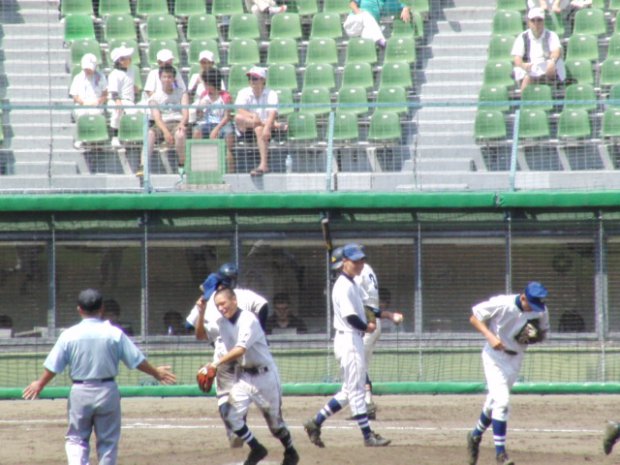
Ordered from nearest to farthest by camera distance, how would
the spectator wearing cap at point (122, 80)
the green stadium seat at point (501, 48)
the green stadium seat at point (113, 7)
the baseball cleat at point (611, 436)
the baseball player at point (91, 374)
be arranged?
the baseball player at point (91, 374) < the baseball cleat at point (611, 436) < the spectator wearing cap at point (122, 80) < the green stadium seat at point (501, 48) < the green stadium seat at point (113, 7)

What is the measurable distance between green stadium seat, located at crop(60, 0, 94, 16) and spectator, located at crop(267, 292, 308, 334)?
→ 584cm

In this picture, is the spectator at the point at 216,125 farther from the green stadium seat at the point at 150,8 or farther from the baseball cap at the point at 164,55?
the green stadium seat at the point at 150,8

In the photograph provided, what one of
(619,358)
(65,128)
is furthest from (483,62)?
(65,128)

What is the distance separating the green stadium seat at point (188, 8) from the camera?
18500 mm

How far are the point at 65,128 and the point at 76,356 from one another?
7.85 m

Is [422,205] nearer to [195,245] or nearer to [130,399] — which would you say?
[195,245]

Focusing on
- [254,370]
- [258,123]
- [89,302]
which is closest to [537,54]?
[258,123]

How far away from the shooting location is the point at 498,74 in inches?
676

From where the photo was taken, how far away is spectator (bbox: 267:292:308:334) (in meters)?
15.6

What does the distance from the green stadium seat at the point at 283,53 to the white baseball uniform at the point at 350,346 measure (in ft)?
23.0

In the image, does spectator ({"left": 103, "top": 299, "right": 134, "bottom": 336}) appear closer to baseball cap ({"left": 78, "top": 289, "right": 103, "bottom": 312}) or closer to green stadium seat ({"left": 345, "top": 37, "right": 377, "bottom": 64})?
green stadium seat ({"left": 345, "top": 37, "right": 377, "bottom": 64})

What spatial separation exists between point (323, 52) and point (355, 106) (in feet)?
8.34

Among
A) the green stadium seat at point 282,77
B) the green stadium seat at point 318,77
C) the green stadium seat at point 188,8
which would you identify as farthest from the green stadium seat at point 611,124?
the green stadium seat at point 188,8

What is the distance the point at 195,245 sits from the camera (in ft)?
51.0
